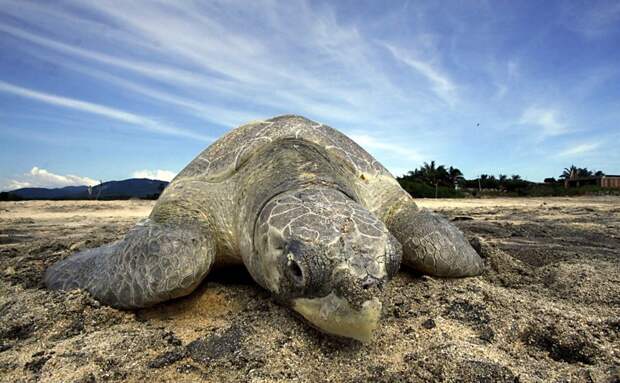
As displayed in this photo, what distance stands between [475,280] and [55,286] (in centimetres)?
306

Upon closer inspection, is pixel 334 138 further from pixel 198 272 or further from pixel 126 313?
pixel 126 313

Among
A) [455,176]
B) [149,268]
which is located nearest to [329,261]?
[149,268]

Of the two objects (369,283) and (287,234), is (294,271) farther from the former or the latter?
(369,283)

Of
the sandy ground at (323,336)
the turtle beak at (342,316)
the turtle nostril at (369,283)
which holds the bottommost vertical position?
the sandy ground at (323,336)

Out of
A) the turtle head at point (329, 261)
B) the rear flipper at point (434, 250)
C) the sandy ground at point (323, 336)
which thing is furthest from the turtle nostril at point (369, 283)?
the rear flipper at point (434, 250)

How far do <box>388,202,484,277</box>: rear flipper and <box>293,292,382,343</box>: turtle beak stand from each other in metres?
1.23

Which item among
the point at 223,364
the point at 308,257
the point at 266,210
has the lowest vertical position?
the point at 223,364

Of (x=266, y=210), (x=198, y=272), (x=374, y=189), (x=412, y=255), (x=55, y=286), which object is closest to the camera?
(x=266, y=210)

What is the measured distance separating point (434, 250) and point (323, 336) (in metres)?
1.32

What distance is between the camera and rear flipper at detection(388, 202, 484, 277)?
2887mm

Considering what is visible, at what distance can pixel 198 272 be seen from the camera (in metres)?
2.39

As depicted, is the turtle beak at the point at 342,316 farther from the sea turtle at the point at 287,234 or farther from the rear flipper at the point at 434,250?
Result: the rear flipper at the point at 434,250

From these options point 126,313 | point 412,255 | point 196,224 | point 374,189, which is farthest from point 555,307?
point 126,313

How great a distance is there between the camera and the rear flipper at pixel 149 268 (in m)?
2.30
